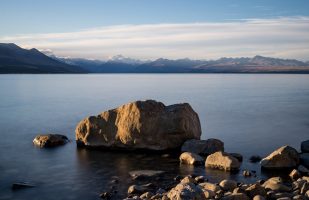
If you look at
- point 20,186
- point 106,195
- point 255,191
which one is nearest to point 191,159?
point 106,195

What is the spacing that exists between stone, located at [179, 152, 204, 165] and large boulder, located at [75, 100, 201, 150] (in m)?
4.15

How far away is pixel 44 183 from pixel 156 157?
9.76 metres

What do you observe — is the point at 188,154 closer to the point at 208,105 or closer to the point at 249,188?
the point at 249,188

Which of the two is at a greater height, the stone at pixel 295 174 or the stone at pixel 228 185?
the stone at pixel 228 185

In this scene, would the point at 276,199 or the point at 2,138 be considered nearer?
the point at 276,199

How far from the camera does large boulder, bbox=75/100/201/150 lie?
116 feet

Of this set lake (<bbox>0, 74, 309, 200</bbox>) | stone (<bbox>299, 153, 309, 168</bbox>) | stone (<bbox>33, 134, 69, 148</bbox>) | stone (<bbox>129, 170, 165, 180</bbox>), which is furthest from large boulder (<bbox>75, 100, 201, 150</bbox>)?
stone (<bbox>299, 153, 309, 168</bbox>)

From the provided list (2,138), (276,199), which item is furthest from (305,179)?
(2,138)

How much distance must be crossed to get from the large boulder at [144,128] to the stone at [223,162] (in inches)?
241

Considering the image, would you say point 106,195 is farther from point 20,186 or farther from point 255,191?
point 255,191

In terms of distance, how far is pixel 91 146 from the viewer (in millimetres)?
37062

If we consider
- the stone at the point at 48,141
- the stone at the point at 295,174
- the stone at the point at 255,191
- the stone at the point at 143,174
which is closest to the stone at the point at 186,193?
the stone at the point at 255,191

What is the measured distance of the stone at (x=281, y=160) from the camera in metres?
29.5

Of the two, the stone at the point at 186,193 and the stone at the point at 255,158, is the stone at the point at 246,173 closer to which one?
the stone at the point at 255,158
